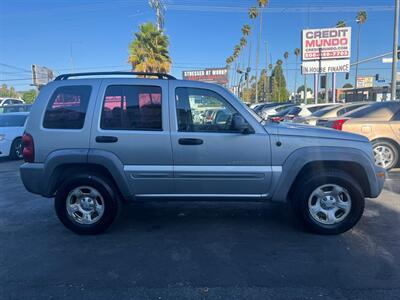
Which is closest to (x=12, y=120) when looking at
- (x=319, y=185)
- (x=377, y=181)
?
(x=319, y=185)

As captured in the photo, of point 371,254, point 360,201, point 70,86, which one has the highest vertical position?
point 70,86

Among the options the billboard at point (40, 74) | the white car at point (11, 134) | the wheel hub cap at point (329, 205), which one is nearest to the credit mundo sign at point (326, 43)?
the white car at point (11, 134)

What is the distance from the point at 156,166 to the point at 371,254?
265 cm

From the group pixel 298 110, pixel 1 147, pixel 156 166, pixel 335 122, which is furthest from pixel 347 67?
pixel 156 166

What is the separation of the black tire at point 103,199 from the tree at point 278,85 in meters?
64.5

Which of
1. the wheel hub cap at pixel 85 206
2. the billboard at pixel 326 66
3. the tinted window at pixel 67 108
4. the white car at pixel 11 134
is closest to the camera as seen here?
Result: the tinted window at pixel 67 108

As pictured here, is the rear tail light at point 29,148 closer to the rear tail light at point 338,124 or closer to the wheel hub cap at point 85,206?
the wheel hub cap at point 85,206

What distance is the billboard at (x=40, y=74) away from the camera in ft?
127

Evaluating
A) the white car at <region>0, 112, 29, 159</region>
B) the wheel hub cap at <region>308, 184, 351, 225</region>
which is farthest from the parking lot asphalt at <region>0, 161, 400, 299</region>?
the white car at <region>0, 112, 29, 159</region>

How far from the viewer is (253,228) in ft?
15.1

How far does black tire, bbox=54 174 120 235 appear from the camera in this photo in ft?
14.2

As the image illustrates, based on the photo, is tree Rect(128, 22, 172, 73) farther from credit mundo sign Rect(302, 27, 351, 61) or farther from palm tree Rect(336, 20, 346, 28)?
palm tree Rect(336, 20, 346, 28)

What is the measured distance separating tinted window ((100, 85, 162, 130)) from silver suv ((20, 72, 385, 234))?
0.01 meters

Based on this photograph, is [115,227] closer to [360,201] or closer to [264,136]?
[264,136]
